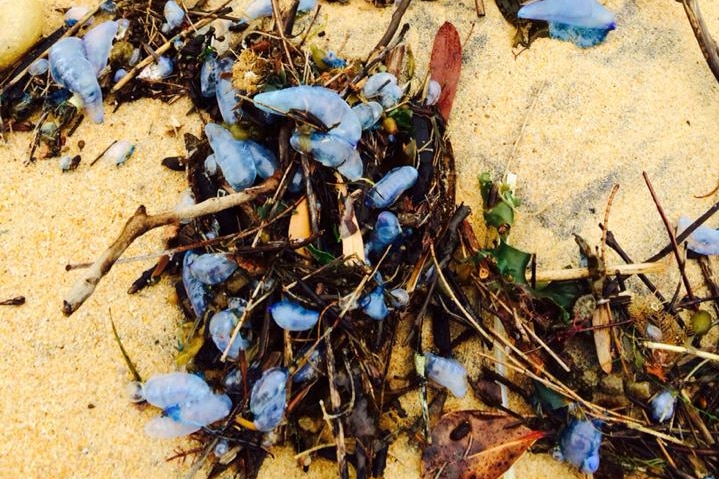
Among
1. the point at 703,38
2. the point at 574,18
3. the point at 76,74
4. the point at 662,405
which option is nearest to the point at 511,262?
the point at 662,405

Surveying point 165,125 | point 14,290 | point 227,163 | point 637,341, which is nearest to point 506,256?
point 637,341

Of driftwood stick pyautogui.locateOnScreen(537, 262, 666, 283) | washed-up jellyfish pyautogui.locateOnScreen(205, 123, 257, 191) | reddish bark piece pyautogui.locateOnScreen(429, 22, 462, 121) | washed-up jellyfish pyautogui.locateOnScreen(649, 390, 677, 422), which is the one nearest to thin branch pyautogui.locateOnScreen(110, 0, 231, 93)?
washed-up jellyfish pyautogui.locateOnScreen(205, 123, 257, 191)

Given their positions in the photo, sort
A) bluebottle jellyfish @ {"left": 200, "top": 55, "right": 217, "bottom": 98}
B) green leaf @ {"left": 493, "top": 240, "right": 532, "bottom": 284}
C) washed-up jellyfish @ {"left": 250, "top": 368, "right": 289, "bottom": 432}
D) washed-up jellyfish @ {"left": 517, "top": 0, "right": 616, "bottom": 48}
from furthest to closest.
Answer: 1. washed-up jellyfish @ {"left": 517, "top": 0, "right": 616, "bottom": 48}
2. bluebottle jellyfish @ {"left": 200, "top": 55, "right": 217, "bottom": 98}
3. green leaf @ {"left": 493, "top": 240, "right": 532, "bottom": 284}
4. washed-up jellyfish @ {"left": 250, "top": 368, "right": 289, "bottom": 432}

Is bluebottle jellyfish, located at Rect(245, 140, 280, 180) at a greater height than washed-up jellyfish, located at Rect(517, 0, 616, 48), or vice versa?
washed-up jellyfish, located at Rect(517, 0, 616, 48)

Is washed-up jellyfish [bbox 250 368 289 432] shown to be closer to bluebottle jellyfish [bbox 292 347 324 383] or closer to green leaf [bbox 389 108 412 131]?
bluebottle jellyfish [bbox 292 347 324 383]

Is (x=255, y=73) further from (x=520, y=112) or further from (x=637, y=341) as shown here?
(x=637, y=341)

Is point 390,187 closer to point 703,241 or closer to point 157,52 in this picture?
point 157,52

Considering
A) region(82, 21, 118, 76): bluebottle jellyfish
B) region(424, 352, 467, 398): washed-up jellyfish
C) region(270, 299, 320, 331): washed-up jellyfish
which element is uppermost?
region(82, 21, 118, 76): bluebottle jellyfish
